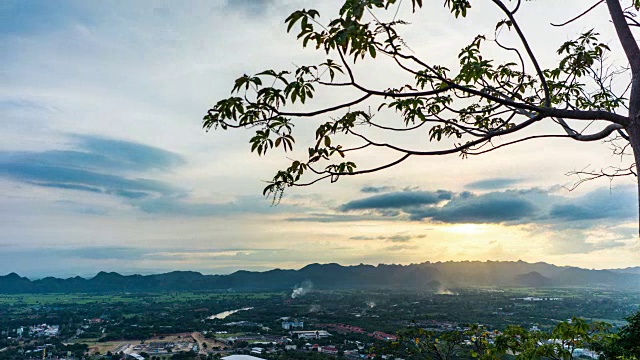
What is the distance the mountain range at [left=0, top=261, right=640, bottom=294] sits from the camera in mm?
89188

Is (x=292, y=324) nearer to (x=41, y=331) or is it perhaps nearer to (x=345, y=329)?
(x=345, y=329)

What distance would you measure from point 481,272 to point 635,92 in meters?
107

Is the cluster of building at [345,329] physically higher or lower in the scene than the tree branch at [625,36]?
lower

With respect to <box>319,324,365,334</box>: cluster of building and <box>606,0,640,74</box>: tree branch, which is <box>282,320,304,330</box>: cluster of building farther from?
<box>606,0,640,74</box>: tree branch

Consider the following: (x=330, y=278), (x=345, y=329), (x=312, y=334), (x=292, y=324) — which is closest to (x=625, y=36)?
(x=345, y=329)

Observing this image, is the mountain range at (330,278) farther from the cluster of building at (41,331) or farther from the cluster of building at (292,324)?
the cluster of building at (292,324)

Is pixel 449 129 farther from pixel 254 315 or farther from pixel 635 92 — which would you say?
pixel 254 315

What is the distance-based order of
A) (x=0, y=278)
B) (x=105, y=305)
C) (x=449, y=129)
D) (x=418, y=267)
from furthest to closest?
1. (x=418, y=267)
2. (x=0, y=278)
3. (x=105, y=305)
4. (x=449, y=129)

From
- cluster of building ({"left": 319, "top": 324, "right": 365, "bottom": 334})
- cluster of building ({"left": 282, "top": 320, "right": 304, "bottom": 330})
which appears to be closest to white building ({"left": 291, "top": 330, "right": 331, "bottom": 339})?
cluster of building ({"left": 319, "top": 324, "right": 365, "bottom": 334})

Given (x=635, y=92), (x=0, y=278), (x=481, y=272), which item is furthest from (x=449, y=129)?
(x=0, y=278)

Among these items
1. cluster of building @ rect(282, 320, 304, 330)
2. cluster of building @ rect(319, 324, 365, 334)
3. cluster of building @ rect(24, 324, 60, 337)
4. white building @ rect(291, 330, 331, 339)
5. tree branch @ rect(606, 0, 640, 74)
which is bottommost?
cluster of building @ rect(282, 320, 304, 330)

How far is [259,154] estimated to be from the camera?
1.65m

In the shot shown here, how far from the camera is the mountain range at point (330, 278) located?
89.2 meters

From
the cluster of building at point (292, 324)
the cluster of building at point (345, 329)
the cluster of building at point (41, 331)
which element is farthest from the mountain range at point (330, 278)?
the cluster of building at point (345, 329)
